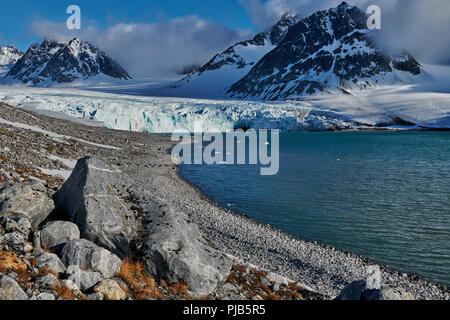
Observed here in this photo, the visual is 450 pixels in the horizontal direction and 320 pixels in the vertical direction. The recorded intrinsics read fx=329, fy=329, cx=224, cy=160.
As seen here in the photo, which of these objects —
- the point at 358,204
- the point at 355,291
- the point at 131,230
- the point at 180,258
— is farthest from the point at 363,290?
the point at 358,204

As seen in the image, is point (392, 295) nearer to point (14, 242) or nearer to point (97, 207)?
point (97, 207)

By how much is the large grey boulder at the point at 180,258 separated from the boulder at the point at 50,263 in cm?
252

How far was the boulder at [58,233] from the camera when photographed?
1006cm

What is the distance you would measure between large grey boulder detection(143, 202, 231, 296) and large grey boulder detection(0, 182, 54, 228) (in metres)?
3.67

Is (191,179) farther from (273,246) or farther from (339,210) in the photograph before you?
(273,246)

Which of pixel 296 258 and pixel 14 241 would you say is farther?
pixel 296 258

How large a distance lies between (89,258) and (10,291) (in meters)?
2.85

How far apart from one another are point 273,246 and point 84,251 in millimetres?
13033

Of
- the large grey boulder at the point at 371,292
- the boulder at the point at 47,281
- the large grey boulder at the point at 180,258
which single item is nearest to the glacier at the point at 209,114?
the large grey boulder at the point at 180,258

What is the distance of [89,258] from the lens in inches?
372

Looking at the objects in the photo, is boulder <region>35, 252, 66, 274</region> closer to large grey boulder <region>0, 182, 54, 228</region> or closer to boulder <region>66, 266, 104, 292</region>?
boulder <region>66, 266, 104, 292</region>
